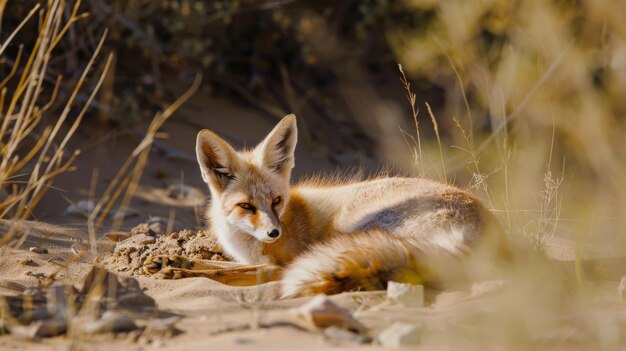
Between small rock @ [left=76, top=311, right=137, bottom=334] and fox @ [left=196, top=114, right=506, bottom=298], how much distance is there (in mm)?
895

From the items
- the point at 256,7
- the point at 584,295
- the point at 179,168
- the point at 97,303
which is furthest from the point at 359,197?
the point at 256,7

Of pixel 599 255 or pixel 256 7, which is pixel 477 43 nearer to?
pixel 256 7

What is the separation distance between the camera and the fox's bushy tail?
323 centimetres

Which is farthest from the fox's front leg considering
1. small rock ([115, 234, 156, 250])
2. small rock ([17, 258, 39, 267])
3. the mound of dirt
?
small rock ([17, 258, 39, 267])

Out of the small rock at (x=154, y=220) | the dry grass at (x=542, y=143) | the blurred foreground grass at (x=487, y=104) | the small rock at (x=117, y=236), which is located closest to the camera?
the dry grass at (x=542, y=143)

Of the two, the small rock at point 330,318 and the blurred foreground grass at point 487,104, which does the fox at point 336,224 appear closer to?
the blurred foreground grass at point 487,104

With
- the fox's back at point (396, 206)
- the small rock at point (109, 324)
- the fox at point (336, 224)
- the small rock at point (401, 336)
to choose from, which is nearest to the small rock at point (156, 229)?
the fox at point (336, 224)

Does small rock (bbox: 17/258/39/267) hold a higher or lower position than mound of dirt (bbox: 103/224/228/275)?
lower

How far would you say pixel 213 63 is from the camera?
827 cm

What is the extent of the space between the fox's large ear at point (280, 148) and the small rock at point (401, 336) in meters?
2.19

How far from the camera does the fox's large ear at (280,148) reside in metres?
4.45

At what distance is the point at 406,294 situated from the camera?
296 centimetres

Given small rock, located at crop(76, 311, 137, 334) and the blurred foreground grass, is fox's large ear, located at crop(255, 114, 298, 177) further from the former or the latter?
small rock, located at crop(76, 311, 137, 334)

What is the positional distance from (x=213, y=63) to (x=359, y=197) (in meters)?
4.28
